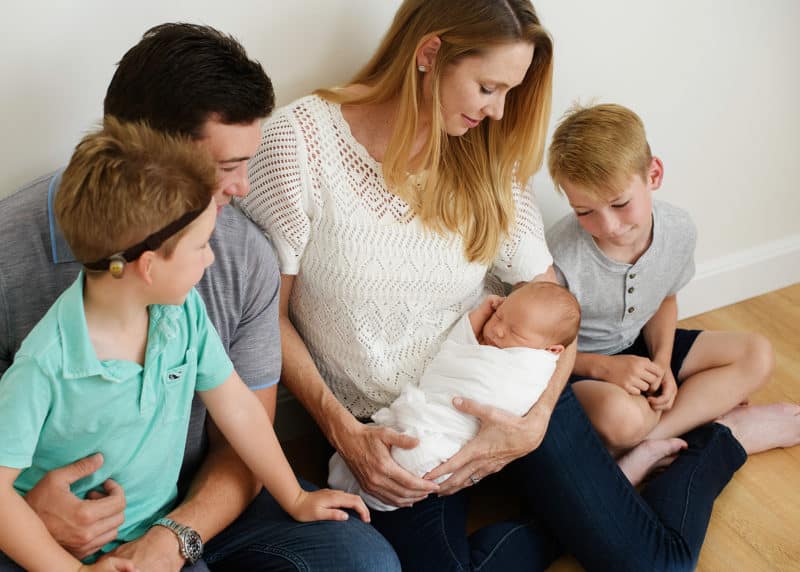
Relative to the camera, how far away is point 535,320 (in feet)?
5.63

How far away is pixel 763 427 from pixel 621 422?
427 mm

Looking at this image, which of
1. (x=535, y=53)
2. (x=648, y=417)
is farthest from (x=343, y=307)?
(x=648, y=417)

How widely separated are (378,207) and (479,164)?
22cm

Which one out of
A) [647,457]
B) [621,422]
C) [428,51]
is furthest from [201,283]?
[647,457]

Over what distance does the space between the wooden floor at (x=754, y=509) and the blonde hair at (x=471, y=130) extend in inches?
26.6

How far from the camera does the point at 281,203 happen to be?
1611 mm

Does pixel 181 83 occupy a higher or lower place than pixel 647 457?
higher

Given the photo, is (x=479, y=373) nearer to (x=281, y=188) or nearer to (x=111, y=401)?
(x=281, y=188)

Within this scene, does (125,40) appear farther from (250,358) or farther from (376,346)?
(376,346)

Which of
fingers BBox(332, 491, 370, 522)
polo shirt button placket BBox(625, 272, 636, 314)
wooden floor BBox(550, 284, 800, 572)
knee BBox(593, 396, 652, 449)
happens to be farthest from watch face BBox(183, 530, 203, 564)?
polo shirt button placket BBox(625, 272, 636, 314)

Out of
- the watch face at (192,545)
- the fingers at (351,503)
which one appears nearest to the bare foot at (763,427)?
the fingers at (351,503)

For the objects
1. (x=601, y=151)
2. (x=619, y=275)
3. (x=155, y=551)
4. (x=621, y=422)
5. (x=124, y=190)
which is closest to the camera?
(x=124, y=190)

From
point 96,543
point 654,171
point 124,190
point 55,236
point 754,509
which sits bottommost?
point 754,509

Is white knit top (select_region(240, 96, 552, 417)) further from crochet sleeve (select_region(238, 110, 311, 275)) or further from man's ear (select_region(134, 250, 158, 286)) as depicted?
man's ear (select_region(134, 250, 158, 286))
